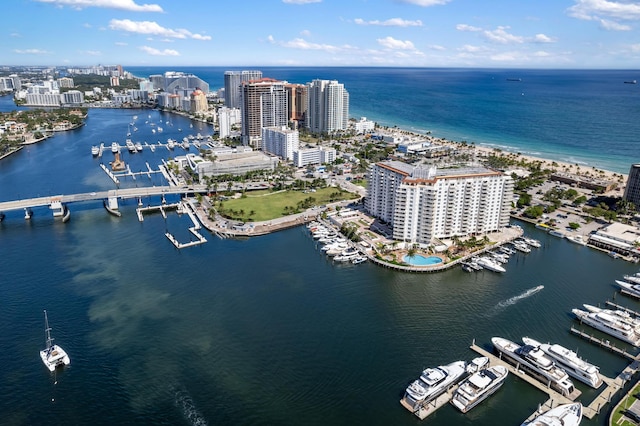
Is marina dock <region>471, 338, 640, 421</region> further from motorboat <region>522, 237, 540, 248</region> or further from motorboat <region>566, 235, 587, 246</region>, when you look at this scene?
motorboat <region>566, 235, 587, 246</region>

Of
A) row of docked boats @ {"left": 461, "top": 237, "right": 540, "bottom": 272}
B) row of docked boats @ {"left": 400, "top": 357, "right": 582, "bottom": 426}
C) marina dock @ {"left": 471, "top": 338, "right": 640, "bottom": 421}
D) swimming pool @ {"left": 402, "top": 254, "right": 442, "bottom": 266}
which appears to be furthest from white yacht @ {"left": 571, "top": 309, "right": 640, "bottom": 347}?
swimming pool @ {"left": 402, "top": 254, "right": 442, "bottom": 266}

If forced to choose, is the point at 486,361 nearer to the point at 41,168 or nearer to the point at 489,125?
the point at 41,168

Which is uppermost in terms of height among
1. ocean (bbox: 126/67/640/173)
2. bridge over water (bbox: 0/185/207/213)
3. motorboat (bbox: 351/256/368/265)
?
ocean (bbox: 126/67/640/173)

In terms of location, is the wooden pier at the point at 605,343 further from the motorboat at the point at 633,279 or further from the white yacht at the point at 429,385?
the white yacht at the point at 429,385

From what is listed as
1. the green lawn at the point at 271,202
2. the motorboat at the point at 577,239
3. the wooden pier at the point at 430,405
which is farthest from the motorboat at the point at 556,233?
the wooden pier at the point at 430,405

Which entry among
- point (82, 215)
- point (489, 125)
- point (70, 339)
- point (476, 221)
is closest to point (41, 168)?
point (82, 215)

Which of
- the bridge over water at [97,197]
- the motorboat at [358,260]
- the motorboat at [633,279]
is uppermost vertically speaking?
the bridge over water at [97,197]

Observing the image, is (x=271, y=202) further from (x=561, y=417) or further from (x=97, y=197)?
(x=561, y=417)
